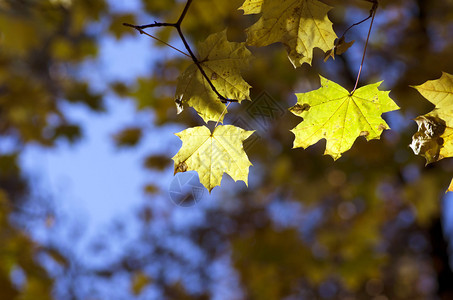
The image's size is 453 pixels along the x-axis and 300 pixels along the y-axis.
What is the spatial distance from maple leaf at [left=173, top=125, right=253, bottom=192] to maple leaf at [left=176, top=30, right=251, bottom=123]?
55 millimetres

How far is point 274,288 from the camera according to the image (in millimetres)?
3754

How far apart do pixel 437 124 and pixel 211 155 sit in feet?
1.74

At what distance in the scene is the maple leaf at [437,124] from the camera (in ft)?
2.43

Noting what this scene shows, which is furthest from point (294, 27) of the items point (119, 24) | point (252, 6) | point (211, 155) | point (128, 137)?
point (128, 137)

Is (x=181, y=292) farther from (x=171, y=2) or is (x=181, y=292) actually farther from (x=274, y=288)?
(x=171, y=2)

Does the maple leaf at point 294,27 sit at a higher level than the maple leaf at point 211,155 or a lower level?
higher

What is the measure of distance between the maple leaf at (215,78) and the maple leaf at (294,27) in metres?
0.06

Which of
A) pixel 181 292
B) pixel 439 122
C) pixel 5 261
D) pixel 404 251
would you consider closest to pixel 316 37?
pixel 439 122

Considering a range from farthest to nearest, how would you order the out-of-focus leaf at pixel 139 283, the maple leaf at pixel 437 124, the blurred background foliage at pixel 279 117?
the out-of-focus leaf at pixel 139 283 < the blurred background foliage at pixel 279 117 < the maple leaf at pixel 437 124

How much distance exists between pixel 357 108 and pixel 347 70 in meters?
2.23

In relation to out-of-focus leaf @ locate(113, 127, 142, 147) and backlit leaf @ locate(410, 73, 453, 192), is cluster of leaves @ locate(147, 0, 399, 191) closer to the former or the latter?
backlit leaf @ locate(410, 73, 453, 192)

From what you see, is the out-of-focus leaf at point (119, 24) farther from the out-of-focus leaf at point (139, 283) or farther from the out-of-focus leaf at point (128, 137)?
the out-of-focus leaf at point (139, 283)

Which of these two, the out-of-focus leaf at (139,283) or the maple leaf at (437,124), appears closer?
the maple leaf at (437,124)

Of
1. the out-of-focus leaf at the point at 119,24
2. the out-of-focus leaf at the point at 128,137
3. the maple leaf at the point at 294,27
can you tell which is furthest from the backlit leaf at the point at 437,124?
the out-of-focus leaf at the point at 128,137
